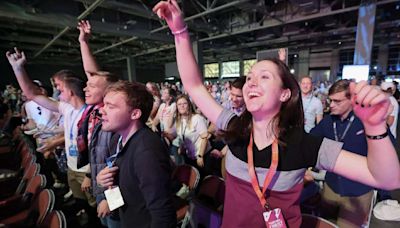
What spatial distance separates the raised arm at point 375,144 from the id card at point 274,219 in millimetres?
293

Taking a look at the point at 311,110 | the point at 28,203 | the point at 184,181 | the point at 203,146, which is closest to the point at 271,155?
the point at 184,181

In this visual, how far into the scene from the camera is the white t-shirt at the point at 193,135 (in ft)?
8.96

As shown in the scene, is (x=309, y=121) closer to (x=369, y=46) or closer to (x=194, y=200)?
(x=194, y=200)

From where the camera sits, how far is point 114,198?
3.78ft

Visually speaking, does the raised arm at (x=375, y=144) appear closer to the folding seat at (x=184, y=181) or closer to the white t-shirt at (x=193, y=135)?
the folding seat at (x=184, y=181)

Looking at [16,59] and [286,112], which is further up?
[16,59]

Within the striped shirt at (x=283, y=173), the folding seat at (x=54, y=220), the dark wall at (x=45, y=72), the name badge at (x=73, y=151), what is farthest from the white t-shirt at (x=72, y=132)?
the dark wall at (x=45, y=72)

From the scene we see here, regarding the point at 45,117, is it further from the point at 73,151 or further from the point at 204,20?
the point at 204,20

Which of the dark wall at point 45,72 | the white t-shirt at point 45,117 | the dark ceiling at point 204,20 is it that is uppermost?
the dark ceiling at point 204,20

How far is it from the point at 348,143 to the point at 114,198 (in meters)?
1.65

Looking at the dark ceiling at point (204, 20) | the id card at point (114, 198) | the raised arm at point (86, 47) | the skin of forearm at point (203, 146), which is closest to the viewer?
the id card at point (114, 198)

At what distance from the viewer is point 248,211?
866 millimetres

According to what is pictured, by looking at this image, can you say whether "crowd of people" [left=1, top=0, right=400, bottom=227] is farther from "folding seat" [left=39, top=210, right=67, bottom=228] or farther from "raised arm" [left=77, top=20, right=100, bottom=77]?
"folding seat" [left=39, top=210, right=67, bottom=228]

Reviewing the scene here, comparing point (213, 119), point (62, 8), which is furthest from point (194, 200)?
point (62, 8)
